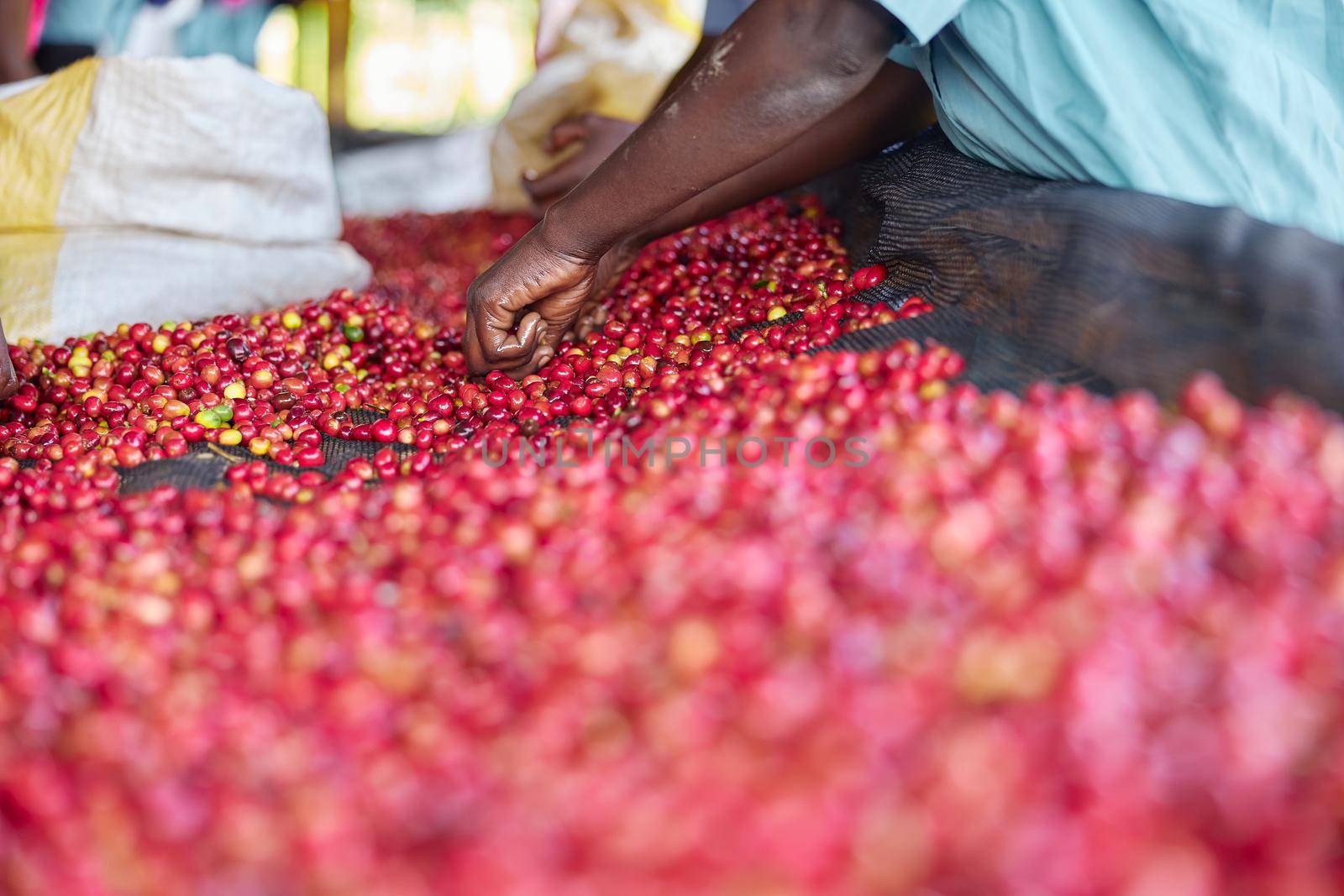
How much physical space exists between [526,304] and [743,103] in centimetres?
73

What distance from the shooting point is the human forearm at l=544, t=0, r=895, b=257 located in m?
1.73

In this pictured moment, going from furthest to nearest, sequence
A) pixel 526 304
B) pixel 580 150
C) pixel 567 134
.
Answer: pixel 567 134
pixel 580 150
pixel 526 304

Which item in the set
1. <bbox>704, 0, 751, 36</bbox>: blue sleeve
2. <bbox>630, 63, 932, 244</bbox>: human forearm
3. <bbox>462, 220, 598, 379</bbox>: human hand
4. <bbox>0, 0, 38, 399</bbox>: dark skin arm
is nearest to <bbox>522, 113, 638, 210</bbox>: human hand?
<bbox>704, 0, 751, 36</bbox>: blue sleeve

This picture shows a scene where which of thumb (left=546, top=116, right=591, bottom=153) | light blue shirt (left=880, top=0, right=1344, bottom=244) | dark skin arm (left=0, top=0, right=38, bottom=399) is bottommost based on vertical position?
thumb (left=546, top=116, right=591, bottom=153)

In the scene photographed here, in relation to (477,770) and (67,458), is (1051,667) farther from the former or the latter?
(67,458)

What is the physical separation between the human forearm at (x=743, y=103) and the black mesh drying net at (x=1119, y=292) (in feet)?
1.36

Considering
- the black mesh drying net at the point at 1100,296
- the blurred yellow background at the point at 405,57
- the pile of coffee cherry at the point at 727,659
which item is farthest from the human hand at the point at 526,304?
the blurred yellow background at the point at 405,57

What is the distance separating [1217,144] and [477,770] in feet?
6.20

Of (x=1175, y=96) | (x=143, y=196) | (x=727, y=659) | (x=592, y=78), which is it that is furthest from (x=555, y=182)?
(x=727, y=659)

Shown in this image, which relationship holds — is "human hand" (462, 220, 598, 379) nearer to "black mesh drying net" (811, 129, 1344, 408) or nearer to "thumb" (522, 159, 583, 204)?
"black mesh drying net" (811, 129, 1344, 408)

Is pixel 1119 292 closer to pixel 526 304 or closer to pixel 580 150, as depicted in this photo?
pixel 526 304

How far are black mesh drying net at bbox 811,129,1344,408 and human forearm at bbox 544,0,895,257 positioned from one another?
42 centimetres

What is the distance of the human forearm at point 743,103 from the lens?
1733 mm

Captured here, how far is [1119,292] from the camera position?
1591 mm
